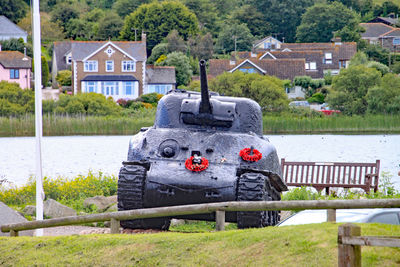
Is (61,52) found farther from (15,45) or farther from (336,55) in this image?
(336,55)

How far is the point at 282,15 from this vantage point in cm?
12838

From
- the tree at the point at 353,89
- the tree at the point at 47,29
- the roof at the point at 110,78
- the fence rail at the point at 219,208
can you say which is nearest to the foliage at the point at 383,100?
the tree at the point at 353,89

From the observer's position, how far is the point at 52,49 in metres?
106

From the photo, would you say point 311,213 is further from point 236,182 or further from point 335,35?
point 335,35

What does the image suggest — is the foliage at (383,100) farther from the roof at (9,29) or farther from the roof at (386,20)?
the roof at (386,20)

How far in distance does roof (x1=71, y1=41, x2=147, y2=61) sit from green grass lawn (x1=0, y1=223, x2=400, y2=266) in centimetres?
7791

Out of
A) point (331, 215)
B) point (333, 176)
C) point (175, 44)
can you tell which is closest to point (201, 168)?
point (331, 215)

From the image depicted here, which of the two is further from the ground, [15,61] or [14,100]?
[15,61]

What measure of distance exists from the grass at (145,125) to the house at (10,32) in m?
53.5

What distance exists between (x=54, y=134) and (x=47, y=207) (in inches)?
1451

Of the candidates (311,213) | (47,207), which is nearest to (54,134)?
(47,207)

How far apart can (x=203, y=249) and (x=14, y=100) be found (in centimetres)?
5745

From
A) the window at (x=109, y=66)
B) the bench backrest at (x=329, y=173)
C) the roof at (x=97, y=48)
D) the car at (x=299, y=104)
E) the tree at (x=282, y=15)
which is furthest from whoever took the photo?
the tree at (x=282, y=15)

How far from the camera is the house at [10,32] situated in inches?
4272
